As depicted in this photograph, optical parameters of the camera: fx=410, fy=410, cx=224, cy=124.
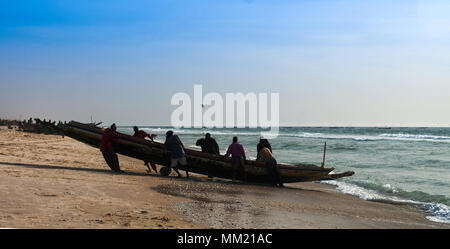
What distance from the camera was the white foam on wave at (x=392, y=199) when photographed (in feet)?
33.2

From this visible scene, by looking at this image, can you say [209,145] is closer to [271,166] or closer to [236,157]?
[236,157]

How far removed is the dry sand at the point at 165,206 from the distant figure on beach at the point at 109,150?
6.30 ft

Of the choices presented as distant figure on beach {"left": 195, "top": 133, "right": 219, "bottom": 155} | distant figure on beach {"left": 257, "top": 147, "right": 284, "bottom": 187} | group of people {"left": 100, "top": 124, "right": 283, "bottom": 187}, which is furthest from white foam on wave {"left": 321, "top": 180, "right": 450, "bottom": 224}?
distant figure on beach {"left": 195, "top": 133, "right": 219, "bottom": 155}

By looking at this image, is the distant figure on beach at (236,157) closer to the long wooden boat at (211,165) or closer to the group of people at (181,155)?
the group of people at (181,155)

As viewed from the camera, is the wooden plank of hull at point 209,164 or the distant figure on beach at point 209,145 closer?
the wooden plank of hull at point 209,164

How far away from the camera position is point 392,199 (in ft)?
41.3

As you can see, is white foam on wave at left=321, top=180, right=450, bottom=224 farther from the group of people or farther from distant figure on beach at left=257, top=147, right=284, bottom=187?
the group of people

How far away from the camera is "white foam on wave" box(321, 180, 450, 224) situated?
10117 millimetres

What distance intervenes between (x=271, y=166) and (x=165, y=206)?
661 centimetres

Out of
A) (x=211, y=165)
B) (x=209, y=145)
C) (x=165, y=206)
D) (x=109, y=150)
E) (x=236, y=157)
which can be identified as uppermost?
(x=209, y=145)

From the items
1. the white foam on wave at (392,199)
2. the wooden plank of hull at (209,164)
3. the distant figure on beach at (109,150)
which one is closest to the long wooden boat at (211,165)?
the wooden plank of hull at (209,164)

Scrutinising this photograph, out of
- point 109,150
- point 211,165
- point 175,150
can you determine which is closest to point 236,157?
point 211,165
